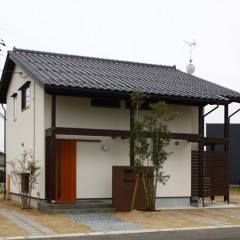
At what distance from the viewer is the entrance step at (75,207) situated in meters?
13.9

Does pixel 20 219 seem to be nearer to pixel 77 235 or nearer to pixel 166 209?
pixel 77 235

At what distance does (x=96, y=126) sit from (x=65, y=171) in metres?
1.82

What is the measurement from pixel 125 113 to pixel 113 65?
391 cm

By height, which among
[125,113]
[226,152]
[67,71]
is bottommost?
[226,152]

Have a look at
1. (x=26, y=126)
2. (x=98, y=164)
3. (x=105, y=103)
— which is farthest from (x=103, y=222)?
(x=26, y=126)

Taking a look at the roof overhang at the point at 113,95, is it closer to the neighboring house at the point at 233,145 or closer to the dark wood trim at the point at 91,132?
the dark wood trim at the point at 91,132

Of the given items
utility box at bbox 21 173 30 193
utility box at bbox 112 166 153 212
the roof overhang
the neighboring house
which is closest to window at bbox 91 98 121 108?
the roof overhang

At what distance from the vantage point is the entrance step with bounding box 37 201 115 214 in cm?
1392

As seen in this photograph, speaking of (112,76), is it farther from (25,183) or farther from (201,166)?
(25,183)

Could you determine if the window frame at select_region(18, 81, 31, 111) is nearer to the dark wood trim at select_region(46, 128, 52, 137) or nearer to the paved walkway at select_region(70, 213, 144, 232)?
the dark wood trim at select_region(46, 128, 52, 137)

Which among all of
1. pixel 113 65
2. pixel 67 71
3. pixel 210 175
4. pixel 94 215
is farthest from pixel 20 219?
pixel 113 65

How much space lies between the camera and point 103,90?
14.8 metres

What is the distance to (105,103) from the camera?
53.6 feet

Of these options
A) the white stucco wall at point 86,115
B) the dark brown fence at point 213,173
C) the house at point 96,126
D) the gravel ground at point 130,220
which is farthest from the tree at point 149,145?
the dark brown fence at point 213,173
